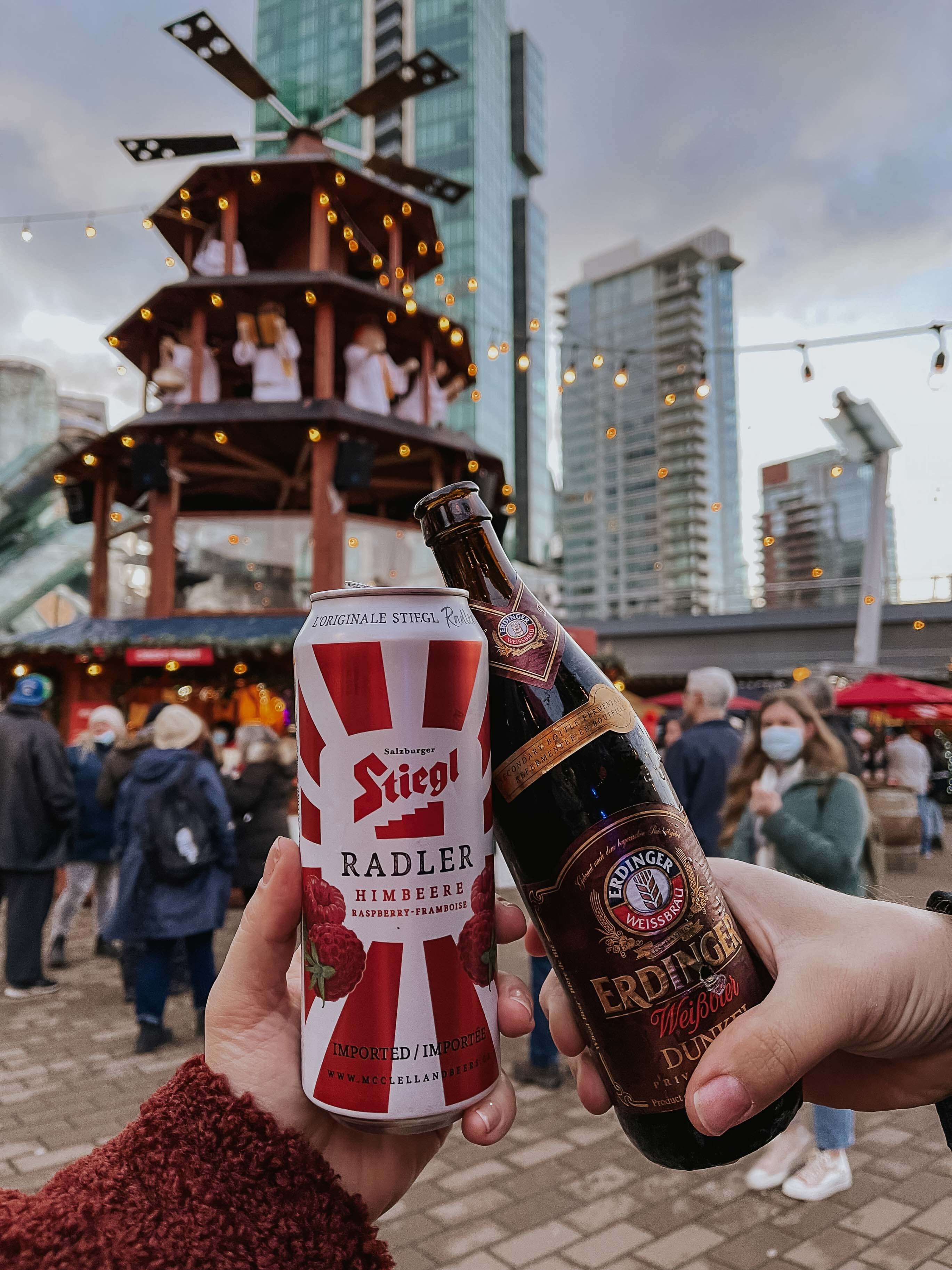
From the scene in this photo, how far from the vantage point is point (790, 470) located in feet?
76.5

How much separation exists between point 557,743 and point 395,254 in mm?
14176

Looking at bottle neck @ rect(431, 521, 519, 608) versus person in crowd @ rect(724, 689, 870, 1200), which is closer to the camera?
bottle neck @ rect(431, 521, 519, 608)

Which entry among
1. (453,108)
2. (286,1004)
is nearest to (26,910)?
(286,1004)

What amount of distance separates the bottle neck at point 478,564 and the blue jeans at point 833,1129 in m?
2.97

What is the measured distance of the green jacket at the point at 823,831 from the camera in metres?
3.14

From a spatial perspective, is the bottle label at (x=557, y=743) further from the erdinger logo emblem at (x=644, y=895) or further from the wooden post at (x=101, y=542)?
the wooden post at (x=101, y=542)

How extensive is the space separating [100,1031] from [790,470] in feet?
74.6

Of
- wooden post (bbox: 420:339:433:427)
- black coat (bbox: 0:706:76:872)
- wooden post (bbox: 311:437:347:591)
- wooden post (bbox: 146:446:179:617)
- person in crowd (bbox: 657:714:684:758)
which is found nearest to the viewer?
black coat (bbox: 0:706:76:872)

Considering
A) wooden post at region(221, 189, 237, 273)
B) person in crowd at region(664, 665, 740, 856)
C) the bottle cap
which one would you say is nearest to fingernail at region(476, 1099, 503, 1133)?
the bottle cap

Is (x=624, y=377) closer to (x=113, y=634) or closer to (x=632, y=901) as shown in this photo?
(x=113, y=634)

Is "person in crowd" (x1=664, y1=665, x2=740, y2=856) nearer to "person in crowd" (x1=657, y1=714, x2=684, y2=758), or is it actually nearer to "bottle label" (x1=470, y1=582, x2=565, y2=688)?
"person in crowd" (x1=657, y1=714, x2=684, y2=758)

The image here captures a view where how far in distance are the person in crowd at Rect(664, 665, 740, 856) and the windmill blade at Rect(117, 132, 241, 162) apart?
12.9m

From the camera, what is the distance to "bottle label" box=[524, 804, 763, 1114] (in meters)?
1.23

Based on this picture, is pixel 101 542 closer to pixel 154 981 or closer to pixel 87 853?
pixel 87 853
